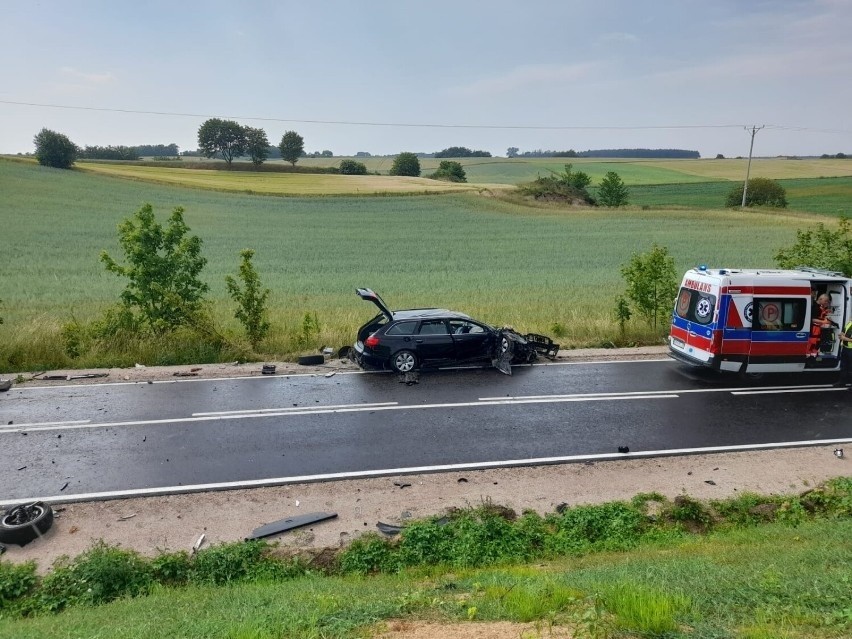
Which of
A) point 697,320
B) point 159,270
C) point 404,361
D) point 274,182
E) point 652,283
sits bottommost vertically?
point 404,361

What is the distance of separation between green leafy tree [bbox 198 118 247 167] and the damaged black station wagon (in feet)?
283

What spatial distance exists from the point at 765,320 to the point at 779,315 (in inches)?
13.1

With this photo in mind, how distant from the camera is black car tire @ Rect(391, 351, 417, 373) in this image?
47.7ft

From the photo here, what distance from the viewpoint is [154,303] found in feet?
53.4

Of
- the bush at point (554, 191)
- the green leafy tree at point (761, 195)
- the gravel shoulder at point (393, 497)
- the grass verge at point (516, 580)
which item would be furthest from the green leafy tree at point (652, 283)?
the green leafy tree at point (761, 195)

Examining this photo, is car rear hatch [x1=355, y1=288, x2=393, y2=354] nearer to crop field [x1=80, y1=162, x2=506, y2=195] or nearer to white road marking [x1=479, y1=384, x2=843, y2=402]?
white road marking [x1=479, y1=384, x2=843, y2=402]

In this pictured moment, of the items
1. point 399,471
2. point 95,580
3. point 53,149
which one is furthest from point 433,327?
point 53,149

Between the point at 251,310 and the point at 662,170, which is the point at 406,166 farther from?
the point at 251,310

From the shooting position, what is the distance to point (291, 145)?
327 feet

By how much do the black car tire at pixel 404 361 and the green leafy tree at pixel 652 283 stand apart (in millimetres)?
7525

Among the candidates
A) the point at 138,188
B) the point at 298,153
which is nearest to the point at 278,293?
the point at 138,188

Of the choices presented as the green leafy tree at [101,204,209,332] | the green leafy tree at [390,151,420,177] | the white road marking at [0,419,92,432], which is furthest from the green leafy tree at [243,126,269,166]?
the white road marking at [0,419,92,432]

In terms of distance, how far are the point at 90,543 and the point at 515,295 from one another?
1814 cm

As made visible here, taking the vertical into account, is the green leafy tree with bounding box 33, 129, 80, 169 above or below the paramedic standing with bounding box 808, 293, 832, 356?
above
